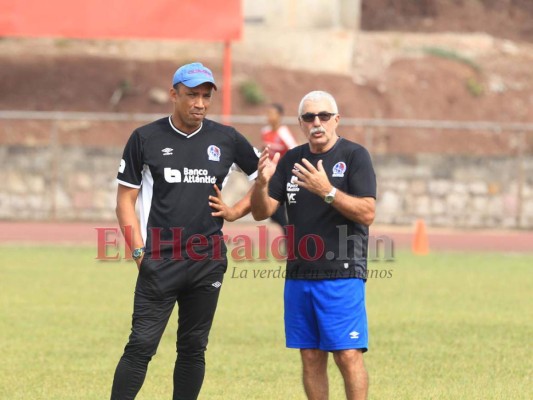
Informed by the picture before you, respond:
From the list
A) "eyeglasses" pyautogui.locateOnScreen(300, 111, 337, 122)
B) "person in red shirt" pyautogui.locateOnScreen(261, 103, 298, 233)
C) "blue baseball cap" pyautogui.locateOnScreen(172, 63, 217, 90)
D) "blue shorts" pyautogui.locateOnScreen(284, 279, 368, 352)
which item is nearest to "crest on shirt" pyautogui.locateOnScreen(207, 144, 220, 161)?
"blue baseball cap" pyautogui.locateOnScreen(172, 63, 217, 90)

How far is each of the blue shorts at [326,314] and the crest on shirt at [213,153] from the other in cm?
91

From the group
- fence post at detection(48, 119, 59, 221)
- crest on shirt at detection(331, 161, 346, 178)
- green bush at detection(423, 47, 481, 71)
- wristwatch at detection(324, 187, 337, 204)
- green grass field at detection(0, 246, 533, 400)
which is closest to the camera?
wristwatch at detection(324, 187, 337, 204)

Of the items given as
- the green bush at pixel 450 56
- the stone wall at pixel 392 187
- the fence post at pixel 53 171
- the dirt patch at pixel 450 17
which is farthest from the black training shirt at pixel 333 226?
the dirt patch at pixel 450 17

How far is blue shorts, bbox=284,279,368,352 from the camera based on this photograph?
705 cm

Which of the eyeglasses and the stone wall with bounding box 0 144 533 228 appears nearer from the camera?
the eyeglasses

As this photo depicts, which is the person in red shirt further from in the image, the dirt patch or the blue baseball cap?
the dirt patch

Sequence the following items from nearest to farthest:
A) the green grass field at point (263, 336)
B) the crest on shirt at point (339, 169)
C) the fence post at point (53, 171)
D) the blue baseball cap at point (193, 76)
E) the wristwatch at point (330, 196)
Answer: the wristwatch at point (330, 196)
the blue baseball cap at point (193, 76)
the crest on shirt at point (339, 169)
the green grass field at point (263, 336)
the fence post at point (53, 171)

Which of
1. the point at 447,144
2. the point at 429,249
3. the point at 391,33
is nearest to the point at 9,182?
the point at 429,249

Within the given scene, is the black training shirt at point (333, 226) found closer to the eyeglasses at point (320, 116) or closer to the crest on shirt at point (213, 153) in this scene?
the eyeglasses at point (320, 116)

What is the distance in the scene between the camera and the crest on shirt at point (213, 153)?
23.7 feet

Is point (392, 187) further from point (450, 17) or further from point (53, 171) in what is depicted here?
point (450, 17)

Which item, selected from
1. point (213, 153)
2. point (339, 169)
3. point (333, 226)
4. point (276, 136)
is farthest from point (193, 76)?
point (276, 136)

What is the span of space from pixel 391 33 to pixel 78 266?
2136cm

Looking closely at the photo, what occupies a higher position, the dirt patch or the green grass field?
the dirt patch
